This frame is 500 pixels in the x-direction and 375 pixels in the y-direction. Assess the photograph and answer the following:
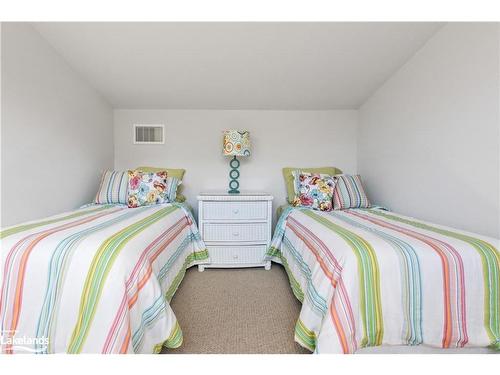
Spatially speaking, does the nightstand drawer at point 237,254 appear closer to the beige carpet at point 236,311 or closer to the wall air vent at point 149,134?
the beige carpet at point 236,311

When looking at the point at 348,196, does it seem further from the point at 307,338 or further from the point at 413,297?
the point at 307,338

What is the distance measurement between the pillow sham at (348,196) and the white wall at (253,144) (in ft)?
1.96

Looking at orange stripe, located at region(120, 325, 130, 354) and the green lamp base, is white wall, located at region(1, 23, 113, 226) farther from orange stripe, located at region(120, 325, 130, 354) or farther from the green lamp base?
the green lamp base

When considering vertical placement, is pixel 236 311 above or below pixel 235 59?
below

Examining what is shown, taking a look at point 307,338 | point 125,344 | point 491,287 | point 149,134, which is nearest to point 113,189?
point 149,134

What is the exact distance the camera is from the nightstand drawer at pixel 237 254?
219 cm

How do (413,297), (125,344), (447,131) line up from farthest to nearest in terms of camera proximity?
(447,131)
(413,297)
(125,344)

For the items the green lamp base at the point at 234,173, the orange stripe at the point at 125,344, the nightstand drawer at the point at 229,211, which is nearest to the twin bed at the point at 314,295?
the orange stripe at the point at 125,344

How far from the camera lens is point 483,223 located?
1264 millimetres

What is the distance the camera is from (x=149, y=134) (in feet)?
8.71

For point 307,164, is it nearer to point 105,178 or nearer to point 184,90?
point 184,90

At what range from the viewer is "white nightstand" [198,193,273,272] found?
2180mm

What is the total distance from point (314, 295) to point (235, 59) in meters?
1.64

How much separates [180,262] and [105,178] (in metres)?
1.07
